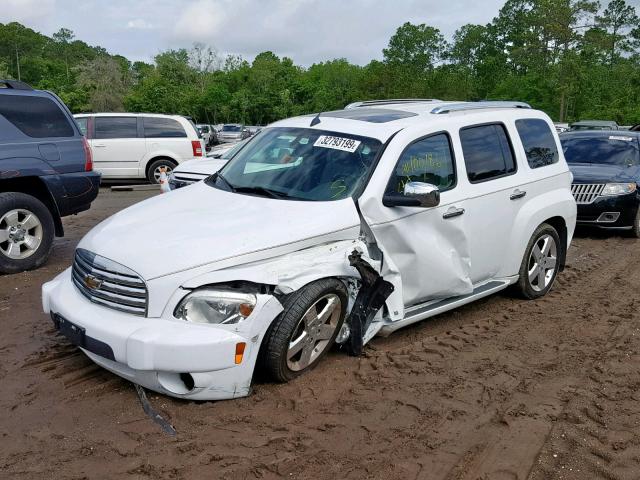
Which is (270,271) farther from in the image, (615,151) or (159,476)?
(615,151)

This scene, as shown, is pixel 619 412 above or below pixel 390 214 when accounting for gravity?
below

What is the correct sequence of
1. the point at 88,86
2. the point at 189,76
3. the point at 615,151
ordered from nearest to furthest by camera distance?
the point at 615,151 < the point at 88,86 < the point at 189,76

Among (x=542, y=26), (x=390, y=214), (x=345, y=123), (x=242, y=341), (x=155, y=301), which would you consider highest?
(x=542, y=26)

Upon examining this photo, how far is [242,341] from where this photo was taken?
359cm

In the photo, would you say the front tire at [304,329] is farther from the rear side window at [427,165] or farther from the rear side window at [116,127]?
the rear side window at [116,127]

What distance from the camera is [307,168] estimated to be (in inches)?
186

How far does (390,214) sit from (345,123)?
1001 mm

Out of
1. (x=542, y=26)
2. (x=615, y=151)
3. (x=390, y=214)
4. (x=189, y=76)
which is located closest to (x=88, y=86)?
(x=189, y=76)

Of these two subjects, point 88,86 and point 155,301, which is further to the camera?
point 88,86

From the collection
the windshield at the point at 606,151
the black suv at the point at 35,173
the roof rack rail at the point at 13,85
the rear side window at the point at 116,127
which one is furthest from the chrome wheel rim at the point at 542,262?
the rear side window at the point at 116,127

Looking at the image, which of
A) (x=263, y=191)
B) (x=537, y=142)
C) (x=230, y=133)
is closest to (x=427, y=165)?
(x=263, y=191)

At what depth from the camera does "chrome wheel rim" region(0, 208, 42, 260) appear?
668 cm

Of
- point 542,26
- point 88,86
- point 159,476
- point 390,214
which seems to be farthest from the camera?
point 88,86

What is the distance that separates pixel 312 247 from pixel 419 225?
95 cm
